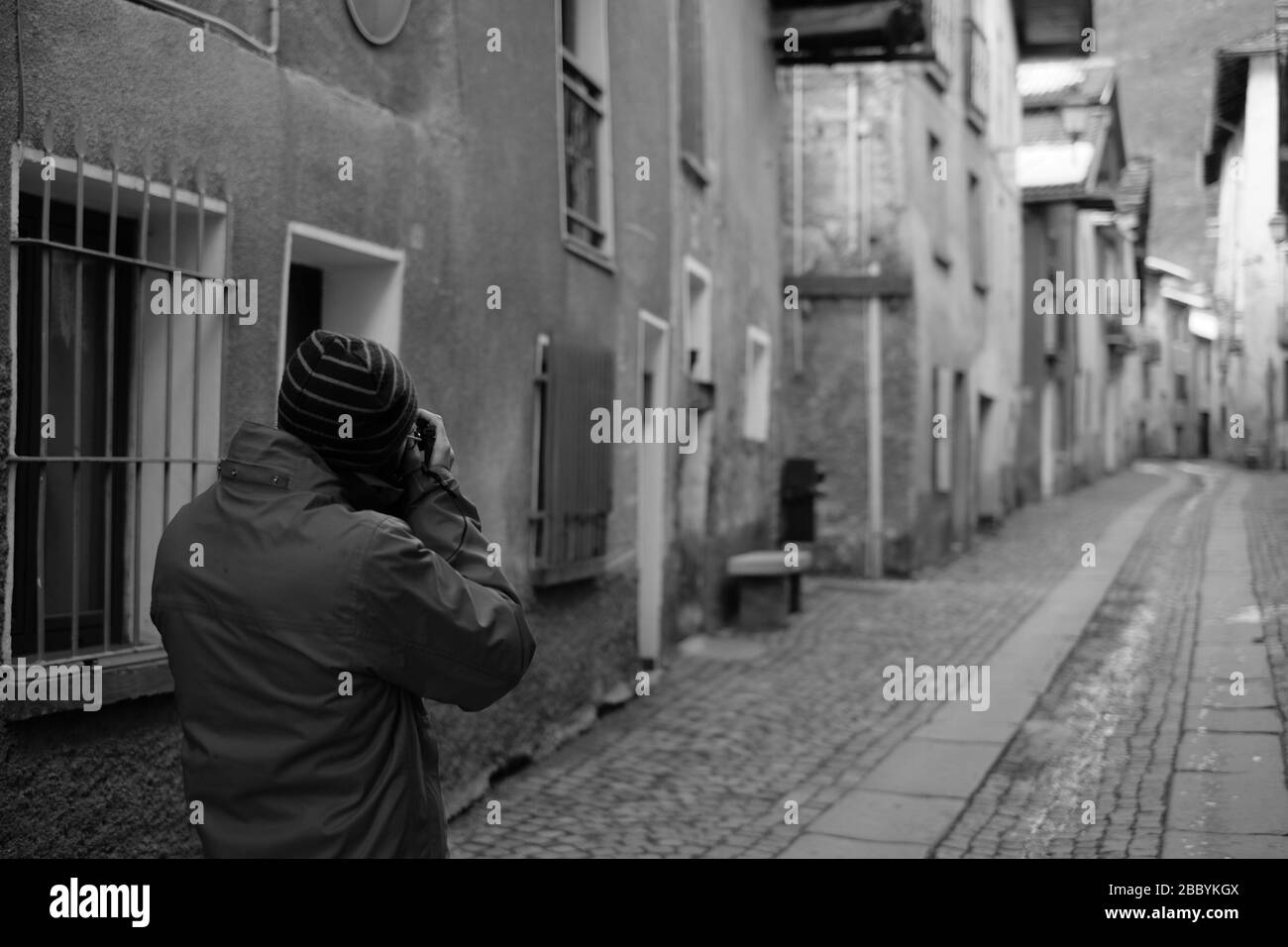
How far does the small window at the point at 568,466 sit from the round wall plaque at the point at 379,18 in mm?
1952

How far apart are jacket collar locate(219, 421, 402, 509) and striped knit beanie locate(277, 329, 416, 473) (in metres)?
0.03

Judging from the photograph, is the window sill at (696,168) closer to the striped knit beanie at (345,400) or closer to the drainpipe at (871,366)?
the drainpipe at (871,366)

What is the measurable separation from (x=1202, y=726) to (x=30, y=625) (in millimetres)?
5924

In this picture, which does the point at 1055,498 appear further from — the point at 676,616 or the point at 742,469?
the point at 676,616

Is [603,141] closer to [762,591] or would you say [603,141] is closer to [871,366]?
[762,591]

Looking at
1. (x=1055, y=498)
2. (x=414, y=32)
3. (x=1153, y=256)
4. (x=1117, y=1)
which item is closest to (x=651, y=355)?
(x=414, y=32)

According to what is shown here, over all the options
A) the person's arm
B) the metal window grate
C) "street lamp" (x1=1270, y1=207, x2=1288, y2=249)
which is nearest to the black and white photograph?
the person's arm

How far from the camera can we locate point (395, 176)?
6168mm

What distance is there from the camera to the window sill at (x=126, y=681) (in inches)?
162

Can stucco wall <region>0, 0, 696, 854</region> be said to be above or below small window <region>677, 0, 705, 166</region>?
below

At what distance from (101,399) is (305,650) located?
2671 millimetres

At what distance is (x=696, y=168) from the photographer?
10.9 metres

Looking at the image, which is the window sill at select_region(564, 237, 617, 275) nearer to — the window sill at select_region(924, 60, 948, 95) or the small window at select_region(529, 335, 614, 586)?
the small window at select_region(529, 335, 614, 586)

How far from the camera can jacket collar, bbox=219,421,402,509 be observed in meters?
2.49
